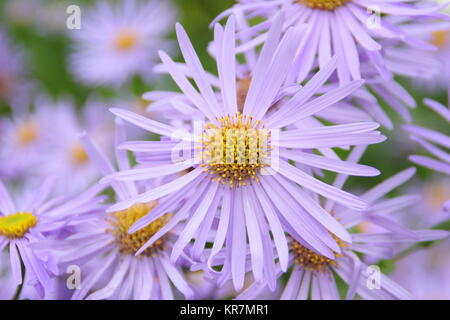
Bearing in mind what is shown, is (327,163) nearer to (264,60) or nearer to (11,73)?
(264,60)

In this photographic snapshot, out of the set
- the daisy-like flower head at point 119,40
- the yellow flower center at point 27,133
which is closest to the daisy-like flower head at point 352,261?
the daisy-like flower head at point 119,40

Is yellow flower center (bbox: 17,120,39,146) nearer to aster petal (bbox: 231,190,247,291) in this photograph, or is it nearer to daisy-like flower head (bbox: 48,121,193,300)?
daisy-like flower head (bbox: 48,121,193,300)

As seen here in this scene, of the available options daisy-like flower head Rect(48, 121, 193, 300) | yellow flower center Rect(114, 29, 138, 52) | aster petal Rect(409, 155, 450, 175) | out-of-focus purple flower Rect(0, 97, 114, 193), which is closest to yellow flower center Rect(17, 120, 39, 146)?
out-of-focus purple flower Rect(0, 97, 114, 193)

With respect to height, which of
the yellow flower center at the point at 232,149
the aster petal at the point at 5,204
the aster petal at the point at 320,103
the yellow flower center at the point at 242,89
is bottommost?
the aster petal at the point at 5,204

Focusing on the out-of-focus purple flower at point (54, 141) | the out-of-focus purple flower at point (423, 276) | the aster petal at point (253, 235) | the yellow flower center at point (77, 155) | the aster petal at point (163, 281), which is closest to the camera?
the aster petal at point (253, 235)

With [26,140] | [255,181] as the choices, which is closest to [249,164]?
[255,181]

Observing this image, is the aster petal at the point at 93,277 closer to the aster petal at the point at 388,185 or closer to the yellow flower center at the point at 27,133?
the aster petal at the point at 388,185
